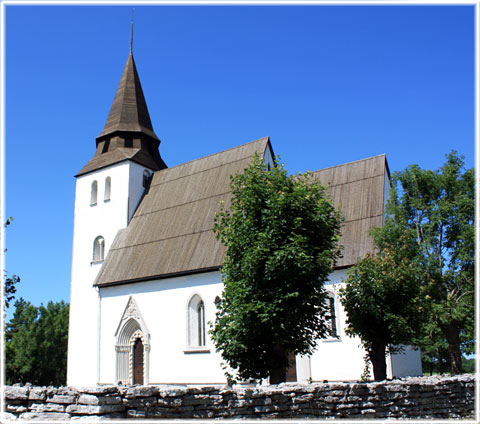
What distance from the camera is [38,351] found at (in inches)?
2016

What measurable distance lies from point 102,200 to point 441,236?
22.6 meters

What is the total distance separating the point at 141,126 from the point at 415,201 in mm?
21535

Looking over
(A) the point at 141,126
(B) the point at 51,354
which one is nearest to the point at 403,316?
(A) the point at 141,126

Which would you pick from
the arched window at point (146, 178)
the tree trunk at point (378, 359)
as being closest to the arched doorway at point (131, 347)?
the arched window at point (146, 178)

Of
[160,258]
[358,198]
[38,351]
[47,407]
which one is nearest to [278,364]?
[47,407]

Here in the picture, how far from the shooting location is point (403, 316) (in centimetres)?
1552

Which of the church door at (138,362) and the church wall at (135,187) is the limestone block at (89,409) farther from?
the church wall at (135,187)

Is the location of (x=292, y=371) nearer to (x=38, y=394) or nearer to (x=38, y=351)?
(x=38, y=394)

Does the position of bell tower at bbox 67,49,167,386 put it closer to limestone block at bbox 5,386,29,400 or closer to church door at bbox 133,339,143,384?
church door at bbox 133,339,143,384

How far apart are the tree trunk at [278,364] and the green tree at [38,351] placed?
4362cm

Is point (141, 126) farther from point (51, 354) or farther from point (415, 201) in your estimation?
point (51, 354)

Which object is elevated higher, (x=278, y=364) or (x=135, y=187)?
(x=135, y=187)

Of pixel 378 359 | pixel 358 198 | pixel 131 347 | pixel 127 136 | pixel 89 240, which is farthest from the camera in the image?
pixel 127 136

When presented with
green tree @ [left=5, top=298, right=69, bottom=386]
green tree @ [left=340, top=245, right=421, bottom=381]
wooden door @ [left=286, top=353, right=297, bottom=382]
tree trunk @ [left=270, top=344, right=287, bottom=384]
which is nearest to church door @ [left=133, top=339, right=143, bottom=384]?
wooden door @ [left=286, top=353, right=297, bottom=382]
